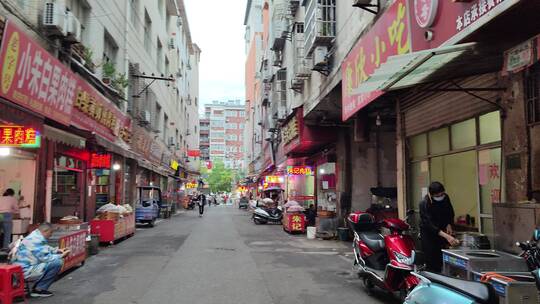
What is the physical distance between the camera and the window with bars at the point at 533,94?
6.40 meters

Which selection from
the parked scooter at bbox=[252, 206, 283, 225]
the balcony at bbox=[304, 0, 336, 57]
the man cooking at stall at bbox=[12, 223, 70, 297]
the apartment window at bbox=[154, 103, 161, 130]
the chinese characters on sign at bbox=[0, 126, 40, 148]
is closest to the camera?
the man cooking at stall at bbox=[12, 223, 70, 297]

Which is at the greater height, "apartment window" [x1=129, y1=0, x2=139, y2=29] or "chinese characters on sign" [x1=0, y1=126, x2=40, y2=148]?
"apartment window" [x1=129, y1=0, x2=139, y2=29]

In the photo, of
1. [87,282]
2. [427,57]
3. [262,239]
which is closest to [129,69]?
[262,239]

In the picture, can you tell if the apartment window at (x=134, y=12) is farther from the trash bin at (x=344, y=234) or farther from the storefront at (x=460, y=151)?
the storefront at (x=460, y=151)

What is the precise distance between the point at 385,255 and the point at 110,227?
31.4 feet

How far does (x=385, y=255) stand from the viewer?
755 cm

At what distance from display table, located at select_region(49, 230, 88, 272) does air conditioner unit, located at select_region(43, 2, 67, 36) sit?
502 cm

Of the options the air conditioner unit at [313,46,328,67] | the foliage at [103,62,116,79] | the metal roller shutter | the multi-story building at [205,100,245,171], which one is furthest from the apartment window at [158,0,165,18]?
the multi-story building at [205,100,245,171]

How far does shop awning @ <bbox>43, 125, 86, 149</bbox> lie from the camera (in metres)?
10.9

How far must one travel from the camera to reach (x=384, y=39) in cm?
822

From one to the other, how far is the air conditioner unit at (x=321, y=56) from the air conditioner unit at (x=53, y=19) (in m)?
7.16

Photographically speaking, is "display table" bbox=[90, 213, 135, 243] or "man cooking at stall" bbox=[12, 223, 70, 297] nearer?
"man cooking at stall" bbox=[12, 223, 70, 297]

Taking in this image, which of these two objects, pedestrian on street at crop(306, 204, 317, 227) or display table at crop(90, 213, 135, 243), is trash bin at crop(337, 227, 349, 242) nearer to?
pedestrian on street at crop(306, 204, 317, 227)

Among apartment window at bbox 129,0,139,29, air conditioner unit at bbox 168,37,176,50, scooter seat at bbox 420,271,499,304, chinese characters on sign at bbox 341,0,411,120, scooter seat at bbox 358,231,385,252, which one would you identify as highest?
air conditioner unit at bbox 168,37,176,50
